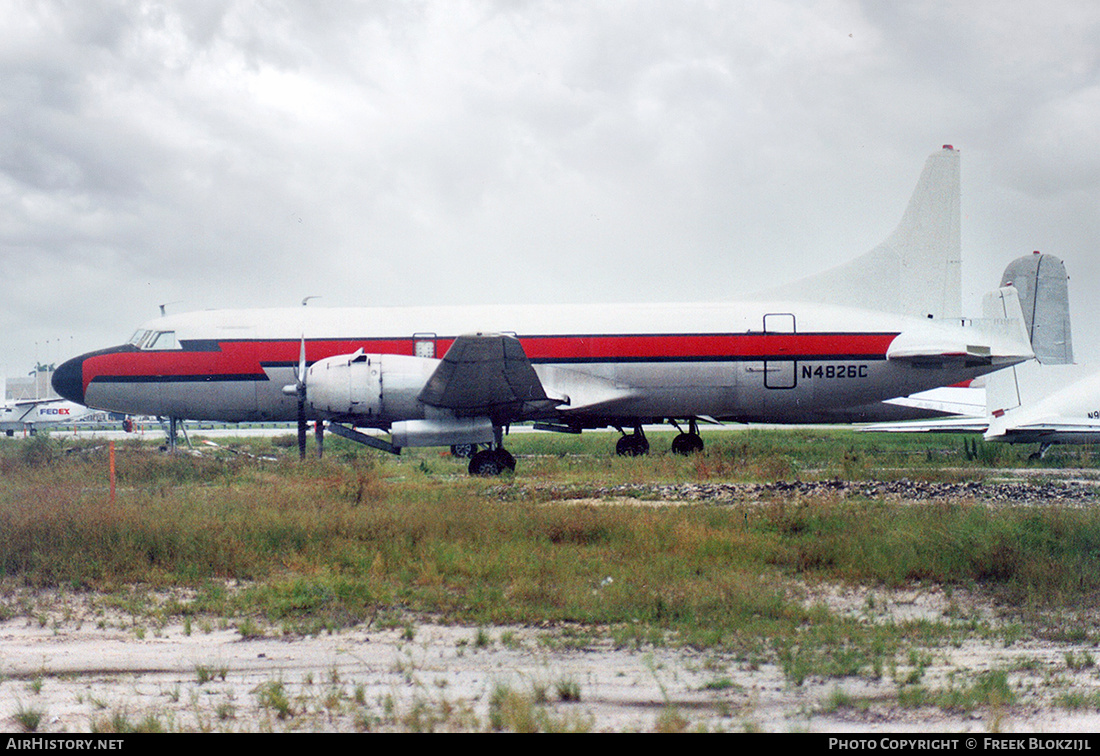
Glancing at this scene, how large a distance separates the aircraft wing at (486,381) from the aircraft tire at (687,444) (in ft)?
20.2

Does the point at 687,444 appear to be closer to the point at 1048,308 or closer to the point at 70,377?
the point at 1048,308

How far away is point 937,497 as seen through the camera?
13008 mm

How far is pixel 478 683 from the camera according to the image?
16.8ft

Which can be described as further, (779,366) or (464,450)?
(779,366)

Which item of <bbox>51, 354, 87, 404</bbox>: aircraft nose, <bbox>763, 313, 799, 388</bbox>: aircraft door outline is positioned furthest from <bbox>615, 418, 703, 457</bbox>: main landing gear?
<bbox>51, 354, 87, 404</bbox>: aircraft nose

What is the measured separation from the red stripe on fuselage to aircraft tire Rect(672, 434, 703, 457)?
404 cm

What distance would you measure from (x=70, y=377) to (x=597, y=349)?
1347 cm

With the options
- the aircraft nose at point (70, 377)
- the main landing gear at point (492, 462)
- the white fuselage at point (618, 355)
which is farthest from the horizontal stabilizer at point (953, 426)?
the aircraft nose at point (70, 377)

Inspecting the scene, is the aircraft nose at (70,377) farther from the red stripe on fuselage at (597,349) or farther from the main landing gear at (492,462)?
the main landing gear at (492,462)

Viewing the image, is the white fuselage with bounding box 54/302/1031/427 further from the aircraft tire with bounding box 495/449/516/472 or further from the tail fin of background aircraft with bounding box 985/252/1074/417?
the tail fin of background aircraft with bounding box 985/252/1074/417

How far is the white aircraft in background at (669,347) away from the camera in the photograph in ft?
62.3

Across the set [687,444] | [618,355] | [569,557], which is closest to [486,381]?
[618,355]

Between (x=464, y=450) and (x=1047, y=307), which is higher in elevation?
(x=1047, y=307)
